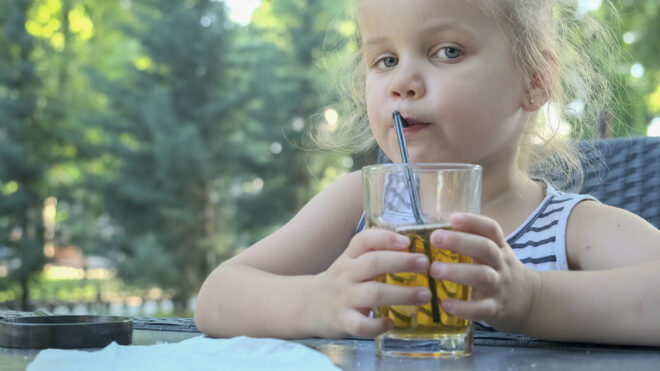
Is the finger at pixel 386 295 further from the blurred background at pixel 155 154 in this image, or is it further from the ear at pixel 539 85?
the blurred background at pixel 155 154

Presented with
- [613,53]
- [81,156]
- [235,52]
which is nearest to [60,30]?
[81,156]

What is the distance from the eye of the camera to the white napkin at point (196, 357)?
770 mm

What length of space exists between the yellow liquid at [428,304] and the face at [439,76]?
1.41ft

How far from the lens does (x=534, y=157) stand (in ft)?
5.94

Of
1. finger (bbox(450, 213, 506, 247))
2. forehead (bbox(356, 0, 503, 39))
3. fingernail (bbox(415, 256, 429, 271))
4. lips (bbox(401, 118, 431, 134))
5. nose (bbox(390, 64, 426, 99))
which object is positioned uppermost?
forehead (bbox(356, 0, 503, 39))

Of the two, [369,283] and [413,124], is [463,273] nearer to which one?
[369,283]

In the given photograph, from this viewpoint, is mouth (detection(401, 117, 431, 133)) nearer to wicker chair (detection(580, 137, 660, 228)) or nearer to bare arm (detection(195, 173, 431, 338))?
bare arm (detection(195, 173, 431, 338))

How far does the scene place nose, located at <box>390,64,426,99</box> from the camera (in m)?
1.21

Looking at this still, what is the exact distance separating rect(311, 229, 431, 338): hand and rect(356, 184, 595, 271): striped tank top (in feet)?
1.92

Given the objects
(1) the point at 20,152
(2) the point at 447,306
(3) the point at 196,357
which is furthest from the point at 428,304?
(1) the point at 20,152

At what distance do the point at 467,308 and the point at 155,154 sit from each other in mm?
12914

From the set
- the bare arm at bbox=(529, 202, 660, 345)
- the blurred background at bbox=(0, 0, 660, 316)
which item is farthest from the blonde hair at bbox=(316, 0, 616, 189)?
the blurred background at bbox=(0, 0, 660, 316)

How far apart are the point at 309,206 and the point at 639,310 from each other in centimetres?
72

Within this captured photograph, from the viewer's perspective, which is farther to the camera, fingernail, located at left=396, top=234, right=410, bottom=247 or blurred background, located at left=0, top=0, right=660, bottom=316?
blurred background, located at left=0, top=0, right=660, bottom=316
